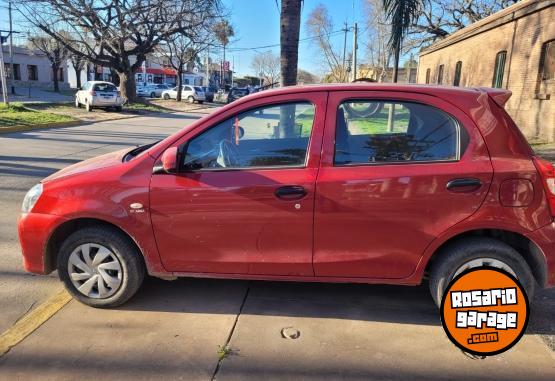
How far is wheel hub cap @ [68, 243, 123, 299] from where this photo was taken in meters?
3.46

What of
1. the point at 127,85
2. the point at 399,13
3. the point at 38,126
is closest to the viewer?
the point at 399,13

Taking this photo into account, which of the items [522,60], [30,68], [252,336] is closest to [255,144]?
[252,336]

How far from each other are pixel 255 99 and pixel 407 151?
116 centimetres

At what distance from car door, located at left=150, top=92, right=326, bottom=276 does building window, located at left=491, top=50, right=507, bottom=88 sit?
54.2ft

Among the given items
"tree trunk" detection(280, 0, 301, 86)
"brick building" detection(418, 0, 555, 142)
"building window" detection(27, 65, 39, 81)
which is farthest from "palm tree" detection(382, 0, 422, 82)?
"building window" detection(27, 65, 39, 81)

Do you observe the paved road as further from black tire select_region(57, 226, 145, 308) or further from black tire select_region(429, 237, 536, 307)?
black tire select_region(429, 237, 536, 307)

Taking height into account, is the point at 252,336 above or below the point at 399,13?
below

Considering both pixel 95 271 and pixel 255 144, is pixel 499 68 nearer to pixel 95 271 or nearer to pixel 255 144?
pixel 255 144

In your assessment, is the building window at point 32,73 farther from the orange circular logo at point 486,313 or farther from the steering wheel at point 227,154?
the orange circular logo at point 486,313

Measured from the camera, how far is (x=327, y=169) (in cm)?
317

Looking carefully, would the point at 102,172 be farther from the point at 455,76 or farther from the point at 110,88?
the point at 110,88

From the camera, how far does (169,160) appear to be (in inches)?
127

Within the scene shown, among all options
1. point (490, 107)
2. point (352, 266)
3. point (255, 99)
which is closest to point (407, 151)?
point (490, 107)

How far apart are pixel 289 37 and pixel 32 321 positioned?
6.05 m
